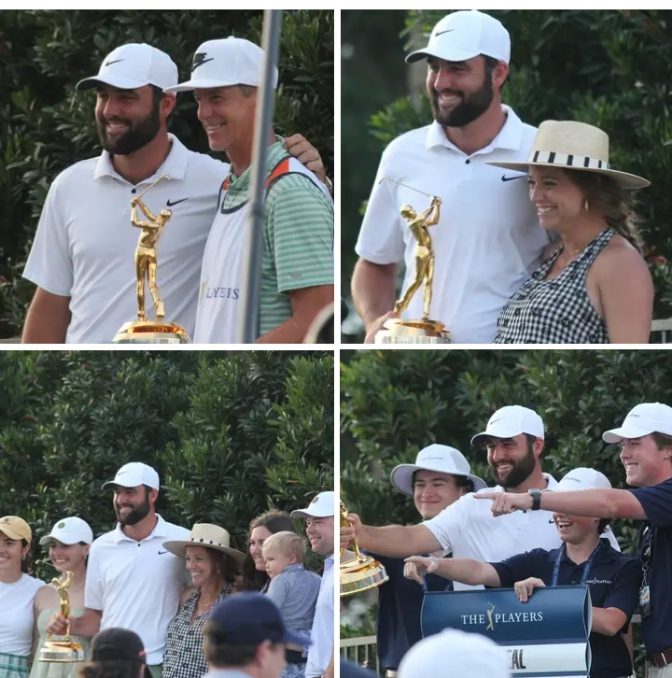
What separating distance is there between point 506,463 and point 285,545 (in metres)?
0.53

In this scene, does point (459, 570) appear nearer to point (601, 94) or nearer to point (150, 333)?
point (150, 333)

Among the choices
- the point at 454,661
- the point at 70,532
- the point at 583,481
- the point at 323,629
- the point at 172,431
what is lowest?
the point at 454,661

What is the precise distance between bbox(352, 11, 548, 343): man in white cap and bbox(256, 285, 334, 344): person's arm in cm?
14

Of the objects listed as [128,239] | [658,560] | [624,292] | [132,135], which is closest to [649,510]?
[658,560]

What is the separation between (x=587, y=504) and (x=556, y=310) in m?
0.43

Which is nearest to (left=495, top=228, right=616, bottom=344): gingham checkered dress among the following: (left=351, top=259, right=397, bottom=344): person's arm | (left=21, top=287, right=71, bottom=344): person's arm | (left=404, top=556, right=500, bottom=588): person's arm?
(left=351, top=259, right=397, bottom=344): person's arm

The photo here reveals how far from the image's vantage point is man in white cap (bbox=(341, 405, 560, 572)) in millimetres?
3250

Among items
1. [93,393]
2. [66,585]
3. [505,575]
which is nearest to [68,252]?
[93,393]

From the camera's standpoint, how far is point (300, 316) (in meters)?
3.26

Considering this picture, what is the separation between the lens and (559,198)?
3.13 metres

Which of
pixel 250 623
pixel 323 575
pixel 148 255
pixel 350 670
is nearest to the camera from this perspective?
pixel 250 623

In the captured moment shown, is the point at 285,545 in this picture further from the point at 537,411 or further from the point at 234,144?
the point at 234,144

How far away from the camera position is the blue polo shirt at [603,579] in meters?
3.18

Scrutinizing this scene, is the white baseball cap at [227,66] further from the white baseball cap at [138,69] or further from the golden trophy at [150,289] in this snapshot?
the golden trophy at [150,289]
